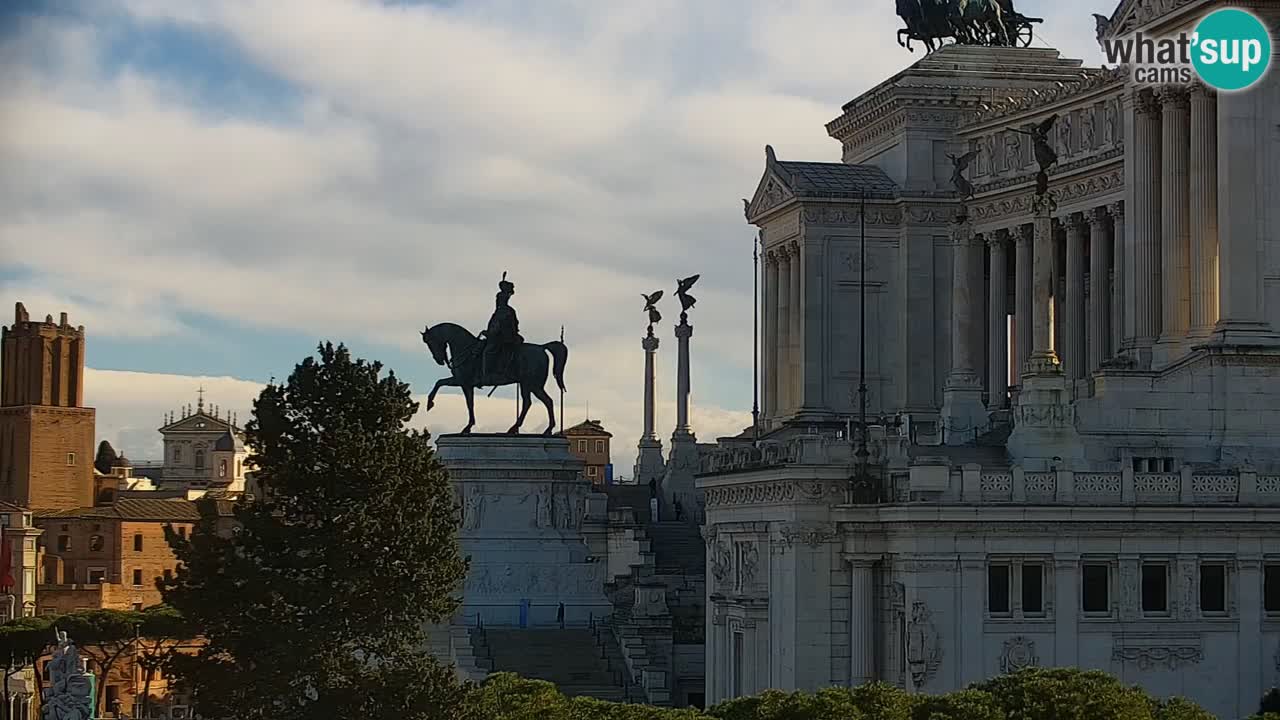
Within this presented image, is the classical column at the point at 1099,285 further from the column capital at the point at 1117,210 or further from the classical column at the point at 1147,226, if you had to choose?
the classical column at the point at 1147,226

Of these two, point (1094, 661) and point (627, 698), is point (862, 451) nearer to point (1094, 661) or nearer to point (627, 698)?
point (1094, 661)

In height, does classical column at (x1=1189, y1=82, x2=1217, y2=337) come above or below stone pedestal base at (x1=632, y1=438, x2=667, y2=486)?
above

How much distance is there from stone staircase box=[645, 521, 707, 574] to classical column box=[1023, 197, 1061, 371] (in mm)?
24583

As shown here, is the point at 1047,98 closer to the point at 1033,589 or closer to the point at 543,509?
the point at 543,509

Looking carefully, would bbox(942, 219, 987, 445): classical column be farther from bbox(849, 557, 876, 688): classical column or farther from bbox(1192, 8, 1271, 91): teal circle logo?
bbox(1192, 8, 1271, 91): teal circle logo

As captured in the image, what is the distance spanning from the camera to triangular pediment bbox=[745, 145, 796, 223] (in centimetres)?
10350

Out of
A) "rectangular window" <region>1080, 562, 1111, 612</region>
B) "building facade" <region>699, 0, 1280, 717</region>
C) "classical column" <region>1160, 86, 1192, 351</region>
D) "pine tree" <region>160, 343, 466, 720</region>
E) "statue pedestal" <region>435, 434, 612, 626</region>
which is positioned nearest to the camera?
"pine tree" <region>160, 343, 466, 720</region>

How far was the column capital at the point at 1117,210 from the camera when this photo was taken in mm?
90812

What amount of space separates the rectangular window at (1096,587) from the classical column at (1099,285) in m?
25.3

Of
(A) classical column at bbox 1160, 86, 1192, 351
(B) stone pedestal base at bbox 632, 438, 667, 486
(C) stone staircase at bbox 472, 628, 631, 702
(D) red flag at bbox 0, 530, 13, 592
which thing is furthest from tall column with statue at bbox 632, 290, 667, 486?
(D) red flag at bbox 0, 530, 13, 592

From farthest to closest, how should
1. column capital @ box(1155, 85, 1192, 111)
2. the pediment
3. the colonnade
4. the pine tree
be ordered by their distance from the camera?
1. column capital @ box(1155, 85, 1192, 111)
2. the colonnade
3. the pediment
4. the pine tree

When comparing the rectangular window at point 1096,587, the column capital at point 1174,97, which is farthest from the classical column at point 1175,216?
the rectangular window at point 1096,587

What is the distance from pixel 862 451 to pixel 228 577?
18429 mm

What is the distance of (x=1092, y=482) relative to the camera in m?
68.1
